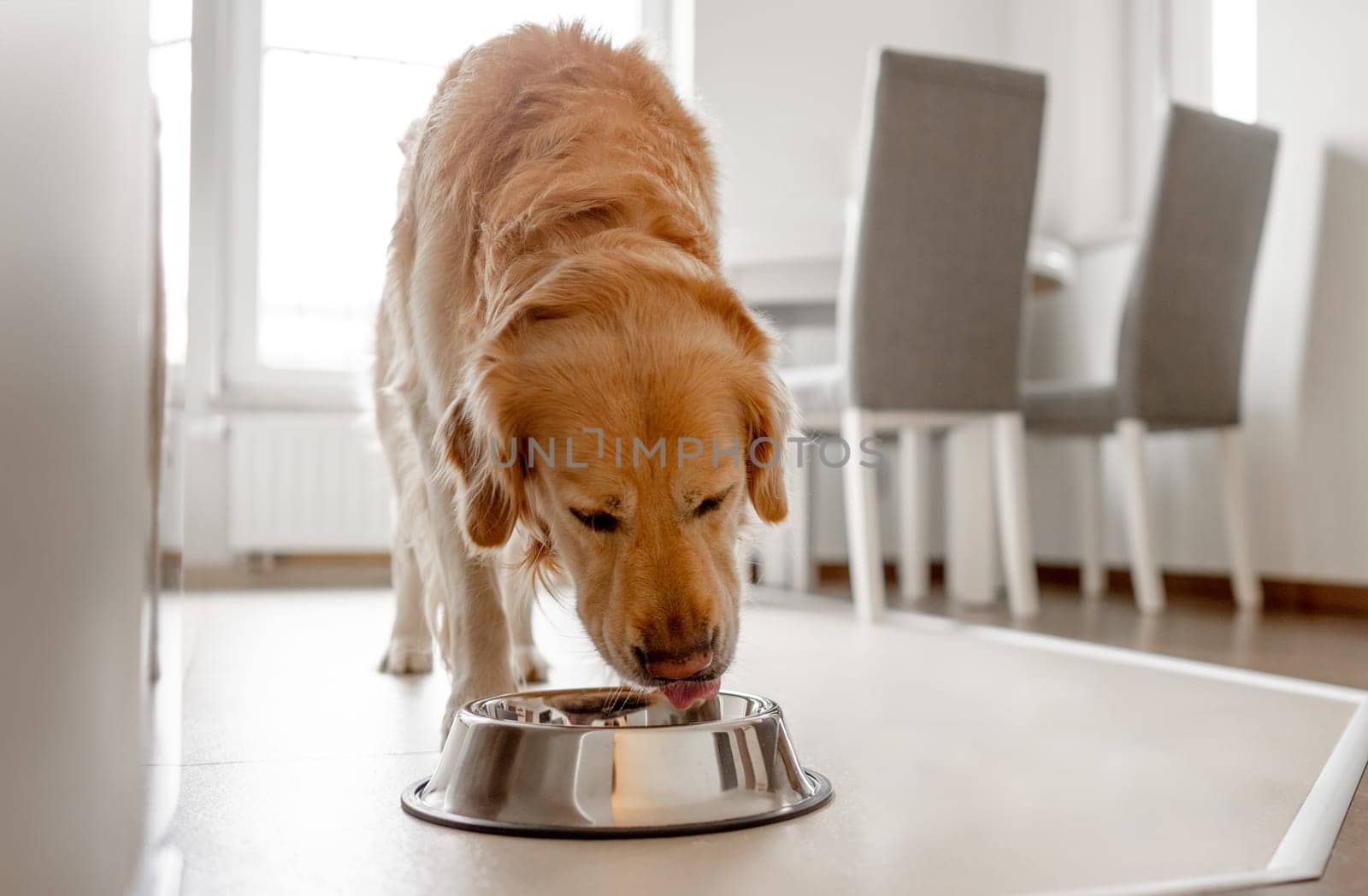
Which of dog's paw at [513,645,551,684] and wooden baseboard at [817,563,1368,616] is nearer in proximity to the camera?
dog's paw at [513,645,551,684]

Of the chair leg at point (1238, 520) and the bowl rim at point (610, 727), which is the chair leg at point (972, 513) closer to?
the chair leg at point (1238, 520)

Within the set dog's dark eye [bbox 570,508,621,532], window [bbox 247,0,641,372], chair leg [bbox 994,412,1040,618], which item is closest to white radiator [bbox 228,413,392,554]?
window [bbox 247,0,641,372]

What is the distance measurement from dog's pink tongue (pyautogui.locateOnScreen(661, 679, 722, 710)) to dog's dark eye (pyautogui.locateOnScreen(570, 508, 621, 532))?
16 centimetres

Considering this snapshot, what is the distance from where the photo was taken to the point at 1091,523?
14.0 feet

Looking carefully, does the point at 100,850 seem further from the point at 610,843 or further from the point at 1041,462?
the point at 1041,462

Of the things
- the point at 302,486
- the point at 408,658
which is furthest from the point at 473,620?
the point at 302,486

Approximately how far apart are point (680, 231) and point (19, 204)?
86cm

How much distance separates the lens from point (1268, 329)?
3885mm

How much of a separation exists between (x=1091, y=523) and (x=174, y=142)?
353cm

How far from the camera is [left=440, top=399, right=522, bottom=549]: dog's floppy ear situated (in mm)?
1327

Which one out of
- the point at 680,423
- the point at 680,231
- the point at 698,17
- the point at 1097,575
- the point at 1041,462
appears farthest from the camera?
the point at 698,17

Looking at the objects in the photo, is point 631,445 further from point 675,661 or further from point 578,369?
point 675,661

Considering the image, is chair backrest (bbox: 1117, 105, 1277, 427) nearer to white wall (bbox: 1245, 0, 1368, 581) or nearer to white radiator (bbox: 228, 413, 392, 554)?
white wall (bbox: 1245, 0, 1368, 581)

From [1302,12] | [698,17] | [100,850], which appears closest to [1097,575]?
[1302,12]
